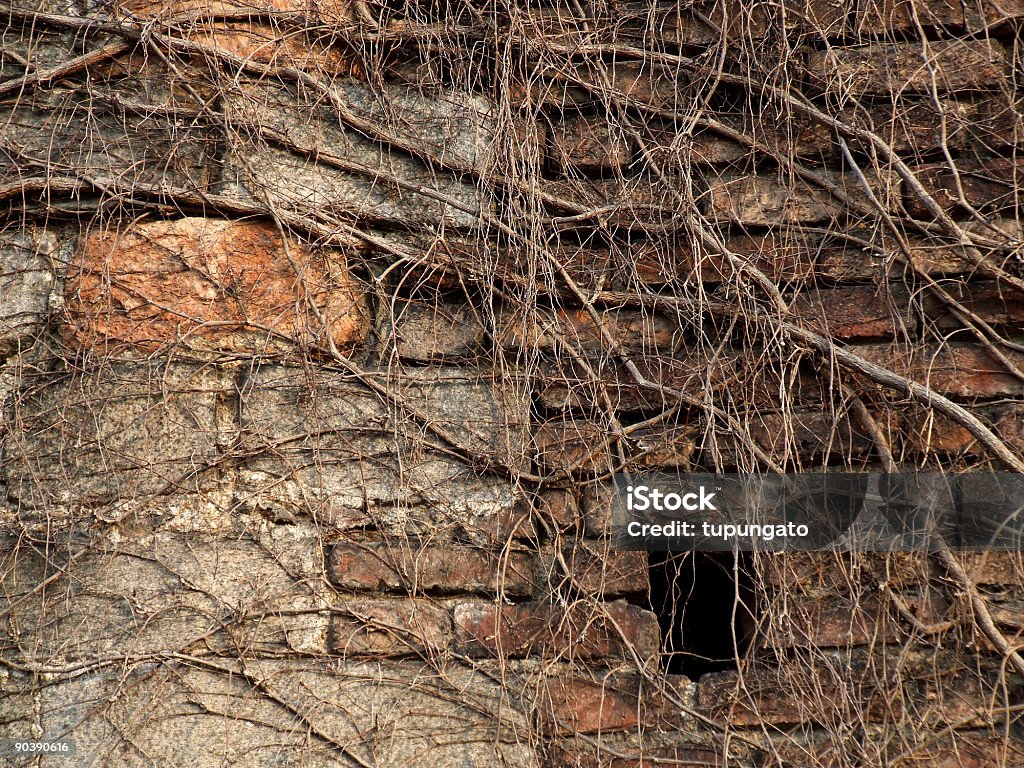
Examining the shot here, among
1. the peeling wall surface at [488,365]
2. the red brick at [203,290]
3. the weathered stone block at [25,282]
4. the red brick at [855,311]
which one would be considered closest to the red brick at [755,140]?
the peeling wall surface at [488,365]

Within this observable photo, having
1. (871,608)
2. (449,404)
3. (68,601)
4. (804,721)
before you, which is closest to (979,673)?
(871,608)

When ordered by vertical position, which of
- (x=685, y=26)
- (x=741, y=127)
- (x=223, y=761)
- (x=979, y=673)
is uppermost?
(x=685, y=26)

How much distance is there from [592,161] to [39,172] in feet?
3.92

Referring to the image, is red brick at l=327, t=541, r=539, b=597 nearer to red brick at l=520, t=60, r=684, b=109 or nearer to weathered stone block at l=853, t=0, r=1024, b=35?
red brick at l=520, t=60, r=684, b=109

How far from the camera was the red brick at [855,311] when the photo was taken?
6.02 ft

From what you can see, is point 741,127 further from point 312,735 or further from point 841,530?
point 312,735

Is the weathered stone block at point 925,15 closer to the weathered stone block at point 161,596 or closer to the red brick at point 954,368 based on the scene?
the red brick at point 954,368

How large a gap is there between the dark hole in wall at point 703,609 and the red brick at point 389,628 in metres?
0.45

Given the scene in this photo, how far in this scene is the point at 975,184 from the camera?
189cm

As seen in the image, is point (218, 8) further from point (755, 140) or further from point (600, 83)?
point (755, 140)

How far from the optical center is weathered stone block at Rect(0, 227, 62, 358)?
1.83 metres

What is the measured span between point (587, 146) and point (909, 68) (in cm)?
73

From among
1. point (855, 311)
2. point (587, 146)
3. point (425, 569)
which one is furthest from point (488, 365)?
point (855, 311)

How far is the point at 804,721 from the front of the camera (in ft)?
5.46
